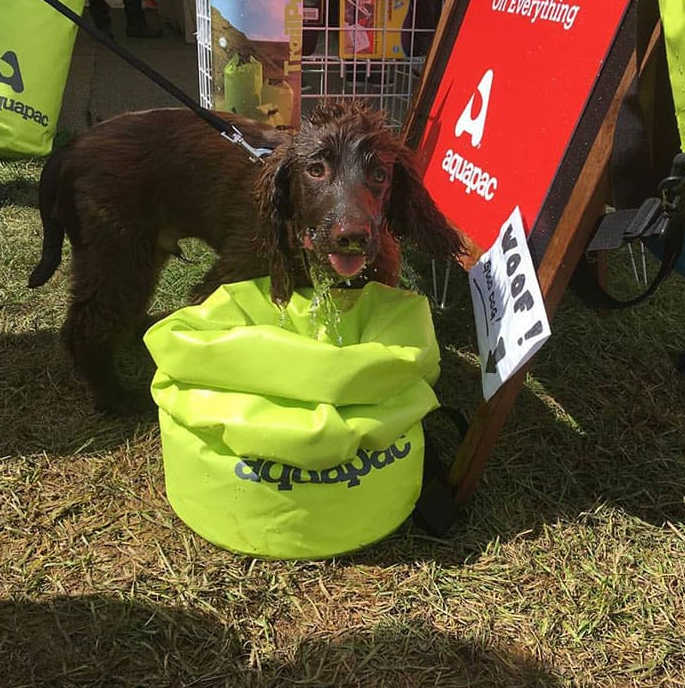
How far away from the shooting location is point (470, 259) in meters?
2.33

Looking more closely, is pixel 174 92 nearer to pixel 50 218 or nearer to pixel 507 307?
pixel 50 218

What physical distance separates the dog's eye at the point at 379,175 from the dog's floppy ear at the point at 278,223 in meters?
0.24

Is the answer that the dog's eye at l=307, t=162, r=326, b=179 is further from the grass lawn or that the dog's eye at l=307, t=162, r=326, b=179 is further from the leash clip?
the grass lawn

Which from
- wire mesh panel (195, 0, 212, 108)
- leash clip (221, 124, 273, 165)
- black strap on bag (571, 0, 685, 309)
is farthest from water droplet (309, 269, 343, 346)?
wire mesh panel (195, 0, 212, 108)

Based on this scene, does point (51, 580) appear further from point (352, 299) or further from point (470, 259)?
point (470, 259)

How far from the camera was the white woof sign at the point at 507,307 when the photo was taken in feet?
5.60

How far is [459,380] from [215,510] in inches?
50.0

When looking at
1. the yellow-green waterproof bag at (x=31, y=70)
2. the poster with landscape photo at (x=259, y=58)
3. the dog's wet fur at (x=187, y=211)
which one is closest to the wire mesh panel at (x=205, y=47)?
the poster with landscape photo at (x=259, y=58)

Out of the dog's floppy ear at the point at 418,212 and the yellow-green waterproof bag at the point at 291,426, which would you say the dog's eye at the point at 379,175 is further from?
the yellow-green waterproof bag at the point at 291,426

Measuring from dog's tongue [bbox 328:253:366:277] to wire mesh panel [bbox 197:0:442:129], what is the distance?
187 centimetres

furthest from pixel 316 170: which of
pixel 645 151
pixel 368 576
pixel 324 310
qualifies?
pixel 368 576

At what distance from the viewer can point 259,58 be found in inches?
134

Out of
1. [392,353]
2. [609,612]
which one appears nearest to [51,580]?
[392,353]

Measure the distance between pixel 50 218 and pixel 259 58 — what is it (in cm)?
143
